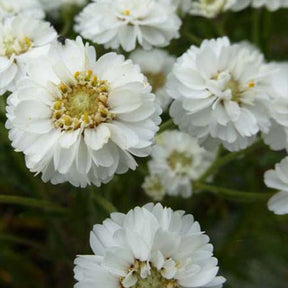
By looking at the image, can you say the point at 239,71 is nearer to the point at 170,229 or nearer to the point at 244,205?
the point at 170,229

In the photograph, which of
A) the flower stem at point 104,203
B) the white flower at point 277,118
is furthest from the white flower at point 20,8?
the white flower at point 277,118

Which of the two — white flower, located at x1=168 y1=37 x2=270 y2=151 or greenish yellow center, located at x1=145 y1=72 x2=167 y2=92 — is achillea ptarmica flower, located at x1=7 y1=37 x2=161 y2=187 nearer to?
white flower, located at x1=168 y1=37 x2=270 y2=151

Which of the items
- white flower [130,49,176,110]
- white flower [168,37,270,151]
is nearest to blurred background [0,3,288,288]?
white flower [130,49,176,110]

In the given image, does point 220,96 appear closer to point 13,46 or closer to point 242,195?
point 242,195

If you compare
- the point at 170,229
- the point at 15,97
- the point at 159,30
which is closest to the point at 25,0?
the point at 159,30

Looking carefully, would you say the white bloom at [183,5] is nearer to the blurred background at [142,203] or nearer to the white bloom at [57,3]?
the blurred background at [142,203]

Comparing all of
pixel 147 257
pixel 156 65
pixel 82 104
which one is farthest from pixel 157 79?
pixel 147 257
